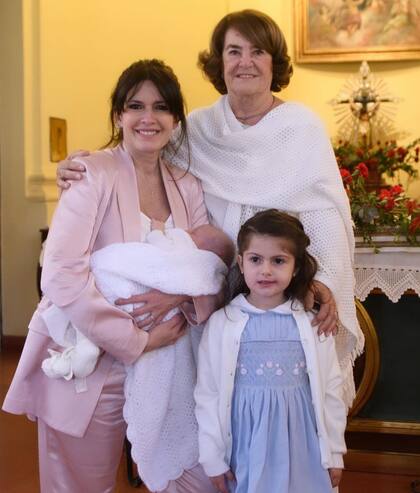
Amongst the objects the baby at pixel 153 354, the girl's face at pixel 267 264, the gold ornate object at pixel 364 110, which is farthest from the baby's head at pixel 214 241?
the gold ornate object at pixel 364 110

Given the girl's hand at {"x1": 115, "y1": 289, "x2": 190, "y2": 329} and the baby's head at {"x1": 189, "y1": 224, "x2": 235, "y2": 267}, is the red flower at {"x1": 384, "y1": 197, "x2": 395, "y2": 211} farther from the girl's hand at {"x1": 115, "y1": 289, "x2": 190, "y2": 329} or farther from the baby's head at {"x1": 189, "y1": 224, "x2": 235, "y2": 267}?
the girl's hand at {"x1": 115, "y1": 289, "x2": 190, "y2": 329}

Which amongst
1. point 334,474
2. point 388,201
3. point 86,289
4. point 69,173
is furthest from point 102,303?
point 388,201

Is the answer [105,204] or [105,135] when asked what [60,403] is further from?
[105,135]

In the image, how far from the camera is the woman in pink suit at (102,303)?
67.5 inches

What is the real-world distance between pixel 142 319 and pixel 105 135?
423cm

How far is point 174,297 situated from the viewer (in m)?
1.81

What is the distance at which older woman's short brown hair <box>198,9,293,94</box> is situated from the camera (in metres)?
1.97

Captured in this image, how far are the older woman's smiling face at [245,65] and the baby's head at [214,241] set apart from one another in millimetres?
398

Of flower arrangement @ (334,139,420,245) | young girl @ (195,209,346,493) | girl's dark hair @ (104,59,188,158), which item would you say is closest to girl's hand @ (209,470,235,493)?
young girl @ (195,209,346,493)

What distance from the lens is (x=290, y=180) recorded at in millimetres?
1949

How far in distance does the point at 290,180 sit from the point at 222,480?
795mm

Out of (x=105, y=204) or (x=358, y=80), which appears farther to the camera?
(x=358, y=80)

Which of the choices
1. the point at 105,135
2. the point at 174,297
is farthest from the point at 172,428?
the point at 105,135

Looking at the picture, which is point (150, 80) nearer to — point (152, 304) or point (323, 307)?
point (152, 304)
